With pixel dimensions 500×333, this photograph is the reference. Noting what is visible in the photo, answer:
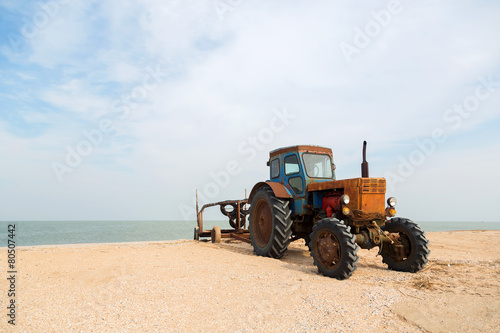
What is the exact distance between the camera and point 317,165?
8.27m

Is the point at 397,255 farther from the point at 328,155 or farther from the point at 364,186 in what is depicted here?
the point at 328,155

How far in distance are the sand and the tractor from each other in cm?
42

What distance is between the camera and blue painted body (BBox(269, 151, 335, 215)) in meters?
7.78

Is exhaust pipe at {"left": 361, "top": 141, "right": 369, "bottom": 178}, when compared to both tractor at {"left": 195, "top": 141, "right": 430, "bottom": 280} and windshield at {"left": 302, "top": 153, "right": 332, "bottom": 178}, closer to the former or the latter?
tractor at {"left": 195, "top": 141, "right": 430, "bottom": 280}

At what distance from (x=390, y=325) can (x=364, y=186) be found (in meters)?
3.36

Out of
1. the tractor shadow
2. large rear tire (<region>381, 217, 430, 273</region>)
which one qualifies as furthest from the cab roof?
the tractor shadow

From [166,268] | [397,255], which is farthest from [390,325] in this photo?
[166,268]

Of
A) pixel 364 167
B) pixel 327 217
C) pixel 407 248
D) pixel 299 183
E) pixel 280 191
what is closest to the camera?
pixel 407 248

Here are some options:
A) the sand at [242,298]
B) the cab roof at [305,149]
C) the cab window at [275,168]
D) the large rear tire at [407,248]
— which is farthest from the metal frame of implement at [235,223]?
the large rear tire at [407,248]

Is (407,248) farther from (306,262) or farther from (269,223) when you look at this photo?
(269,223)

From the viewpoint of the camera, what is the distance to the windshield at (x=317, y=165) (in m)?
8.06

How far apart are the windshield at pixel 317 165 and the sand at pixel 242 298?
2536 millimetres

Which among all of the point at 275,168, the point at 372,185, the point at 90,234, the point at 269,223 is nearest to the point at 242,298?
the point at 372,185

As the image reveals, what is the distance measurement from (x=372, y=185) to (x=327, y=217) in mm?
1285
